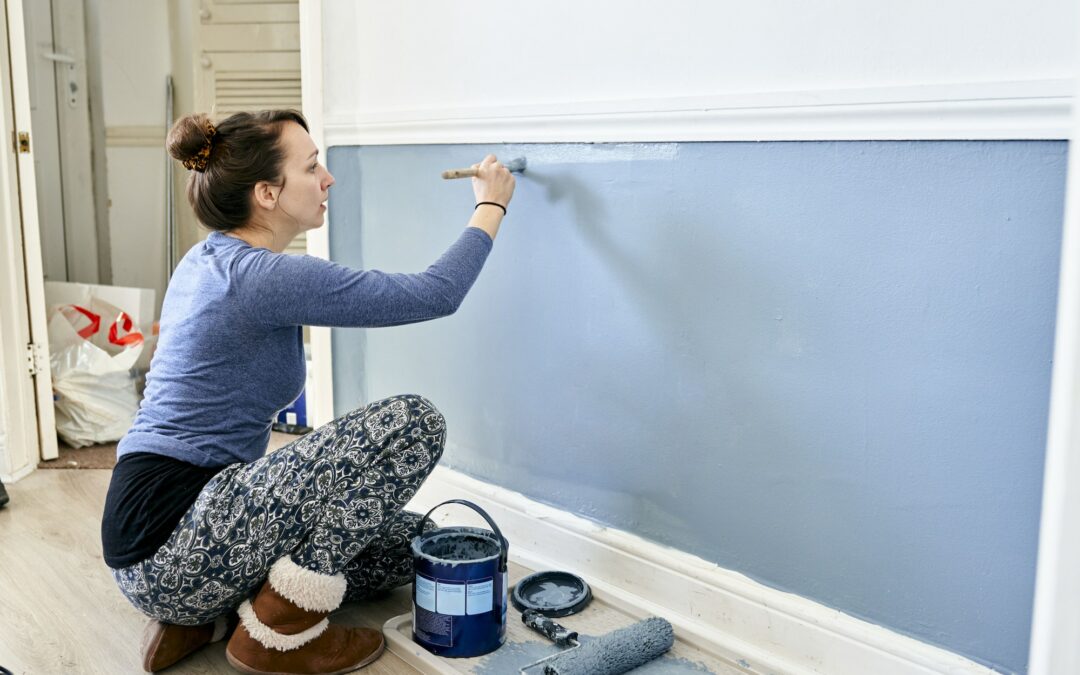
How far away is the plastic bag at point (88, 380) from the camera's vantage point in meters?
2.80

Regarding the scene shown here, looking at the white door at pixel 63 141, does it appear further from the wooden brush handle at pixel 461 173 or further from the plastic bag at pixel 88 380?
the wooden brush handle at pixel 461 173

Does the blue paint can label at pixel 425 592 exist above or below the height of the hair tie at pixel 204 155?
below

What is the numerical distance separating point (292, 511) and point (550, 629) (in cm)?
49

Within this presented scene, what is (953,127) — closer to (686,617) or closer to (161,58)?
(686,617)

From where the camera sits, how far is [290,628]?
156 centimetres

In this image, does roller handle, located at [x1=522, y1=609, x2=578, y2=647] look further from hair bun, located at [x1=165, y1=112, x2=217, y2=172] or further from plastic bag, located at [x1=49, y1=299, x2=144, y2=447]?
plastic bag, located at [x1=49, y1=299, x2=144, y2=447]

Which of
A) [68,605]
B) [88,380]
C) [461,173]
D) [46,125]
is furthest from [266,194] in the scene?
[46,125]

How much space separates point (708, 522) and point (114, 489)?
38.1 inches

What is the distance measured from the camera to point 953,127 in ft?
4.32

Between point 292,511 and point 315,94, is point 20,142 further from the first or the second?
point 292,511

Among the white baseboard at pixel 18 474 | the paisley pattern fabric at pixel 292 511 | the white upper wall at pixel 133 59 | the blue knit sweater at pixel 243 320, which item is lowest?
the white baseboard at pixel 18 474

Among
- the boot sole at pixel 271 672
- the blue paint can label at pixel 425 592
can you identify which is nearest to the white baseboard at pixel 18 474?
the boot sole at pixel 271 672

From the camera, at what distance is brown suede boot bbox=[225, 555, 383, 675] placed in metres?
1.54

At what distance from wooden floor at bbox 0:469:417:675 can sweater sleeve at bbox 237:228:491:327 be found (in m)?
0.57
